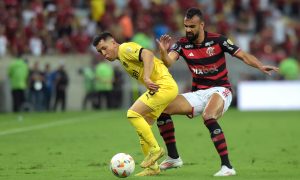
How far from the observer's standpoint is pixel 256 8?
3606 centimetres

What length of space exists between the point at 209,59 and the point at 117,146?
532cm

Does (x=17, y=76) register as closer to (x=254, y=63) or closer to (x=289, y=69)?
(x=289, y=69)

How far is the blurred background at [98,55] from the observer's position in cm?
3125

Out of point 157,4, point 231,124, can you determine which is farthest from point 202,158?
point 157,4

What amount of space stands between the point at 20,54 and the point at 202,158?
18014mm

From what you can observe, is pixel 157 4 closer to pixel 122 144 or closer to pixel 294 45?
pixel 294 45

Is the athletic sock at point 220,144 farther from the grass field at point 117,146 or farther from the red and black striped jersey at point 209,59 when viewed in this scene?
the red and black striped jersey at point 209,59

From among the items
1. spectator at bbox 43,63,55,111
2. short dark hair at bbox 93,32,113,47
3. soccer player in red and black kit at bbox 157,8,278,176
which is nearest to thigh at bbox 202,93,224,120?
soccer player in red and black kit at bbox 157,8,278,176

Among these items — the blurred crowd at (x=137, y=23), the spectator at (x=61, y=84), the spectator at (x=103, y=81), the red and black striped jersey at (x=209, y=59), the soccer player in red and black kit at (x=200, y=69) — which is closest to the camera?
the soccer player in red and black kit at (x=200, y=69)

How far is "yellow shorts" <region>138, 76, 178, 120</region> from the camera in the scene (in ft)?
37.4

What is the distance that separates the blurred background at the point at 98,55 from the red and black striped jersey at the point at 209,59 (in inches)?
720

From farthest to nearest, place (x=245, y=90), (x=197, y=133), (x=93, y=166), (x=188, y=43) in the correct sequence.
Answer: (x=245, y=90), (x=197, y=133), (x=93, y=166), (x=188, y=43)

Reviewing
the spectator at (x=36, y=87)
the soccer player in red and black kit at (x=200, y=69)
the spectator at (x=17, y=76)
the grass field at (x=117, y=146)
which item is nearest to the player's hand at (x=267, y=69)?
the soccer player in red and black kit at (x=200, y=69)

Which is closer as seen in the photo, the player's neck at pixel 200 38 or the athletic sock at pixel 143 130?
the athletic sock at pixel 143 130
